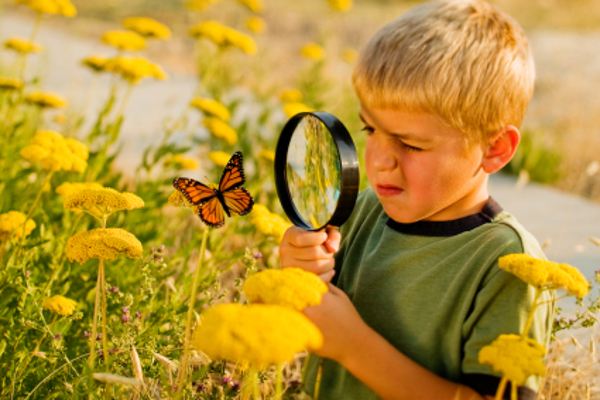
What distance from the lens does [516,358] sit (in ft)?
3.95

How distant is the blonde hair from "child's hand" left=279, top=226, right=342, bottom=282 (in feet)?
1.34

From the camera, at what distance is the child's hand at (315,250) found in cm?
167

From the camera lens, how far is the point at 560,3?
80.4 ft

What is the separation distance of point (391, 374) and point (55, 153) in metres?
1.33

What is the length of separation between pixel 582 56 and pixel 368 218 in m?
13.3

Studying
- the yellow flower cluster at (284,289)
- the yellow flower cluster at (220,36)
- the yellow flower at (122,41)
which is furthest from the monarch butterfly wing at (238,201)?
the yellow flower cluster at (220,36)

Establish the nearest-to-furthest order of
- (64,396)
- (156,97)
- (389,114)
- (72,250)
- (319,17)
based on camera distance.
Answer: (72,250) < (389,114) < (64,396) < (156,97) < (319,17)

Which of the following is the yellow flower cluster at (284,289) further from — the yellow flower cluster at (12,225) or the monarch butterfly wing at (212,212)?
the yellow flower cluster at (12,225)

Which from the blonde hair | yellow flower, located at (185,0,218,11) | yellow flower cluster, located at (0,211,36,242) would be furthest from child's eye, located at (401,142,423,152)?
yellow flower, located at (185,0,218,11)

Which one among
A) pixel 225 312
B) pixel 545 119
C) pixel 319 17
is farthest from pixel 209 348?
pixel 319 17

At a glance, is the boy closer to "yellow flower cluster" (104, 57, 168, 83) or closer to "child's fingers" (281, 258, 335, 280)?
"child's fingers" (281, 258, 335, 280)

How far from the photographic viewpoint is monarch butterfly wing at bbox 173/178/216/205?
158 centimetres

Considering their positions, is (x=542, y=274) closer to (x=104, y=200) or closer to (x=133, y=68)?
(x=104, y=200)

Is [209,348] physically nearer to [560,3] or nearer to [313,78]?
[313,78]
